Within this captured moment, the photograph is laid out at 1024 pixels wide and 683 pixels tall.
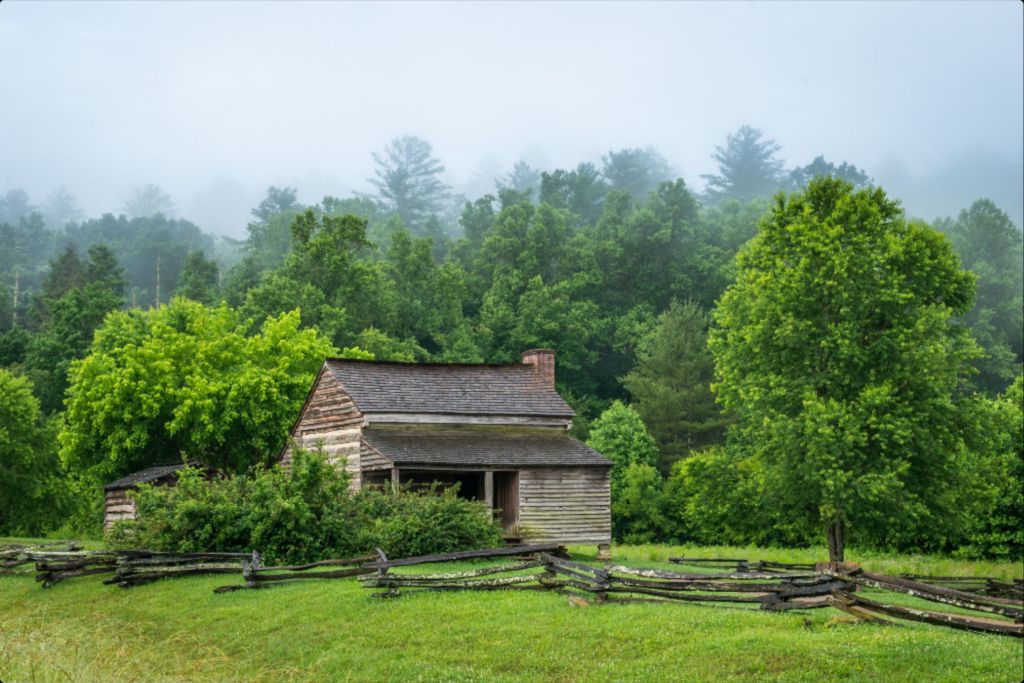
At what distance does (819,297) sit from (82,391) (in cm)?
3237

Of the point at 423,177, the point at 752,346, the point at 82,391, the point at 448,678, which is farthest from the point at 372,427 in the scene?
the point at 423,177

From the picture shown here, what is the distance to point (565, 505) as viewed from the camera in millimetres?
37531

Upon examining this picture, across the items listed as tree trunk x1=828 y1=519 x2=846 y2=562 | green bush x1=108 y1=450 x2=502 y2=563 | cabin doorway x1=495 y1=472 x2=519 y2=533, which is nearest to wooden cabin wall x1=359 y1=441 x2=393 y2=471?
cabin doorway x1=495 y1=472 x2=519 y2=533

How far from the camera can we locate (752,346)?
33500mm

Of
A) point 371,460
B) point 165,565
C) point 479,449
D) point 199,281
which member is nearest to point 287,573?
point 165,565

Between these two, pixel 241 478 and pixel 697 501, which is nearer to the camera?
pixel 241 478

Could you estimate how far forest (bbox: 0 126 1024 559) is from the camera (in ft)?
105

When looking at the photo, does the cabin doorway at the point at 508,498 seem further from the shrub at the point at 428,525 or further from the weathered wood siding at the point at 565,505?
the shrub at the point at 428,525

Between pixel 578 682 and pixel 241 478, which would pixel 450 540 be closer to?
pixel 241 478

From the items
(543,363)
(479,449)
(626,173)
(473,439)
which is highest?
(626,173)

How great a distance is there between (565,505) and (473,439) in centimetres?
402

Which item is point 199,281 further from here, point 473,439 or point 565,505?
point 565,505

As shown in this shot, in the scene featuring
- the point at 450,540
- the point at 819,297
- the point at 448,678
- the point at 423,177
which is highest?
the point at 423,177

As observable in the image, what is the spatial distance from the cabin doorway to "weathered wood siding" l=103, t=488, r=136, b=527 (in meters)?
13.5
